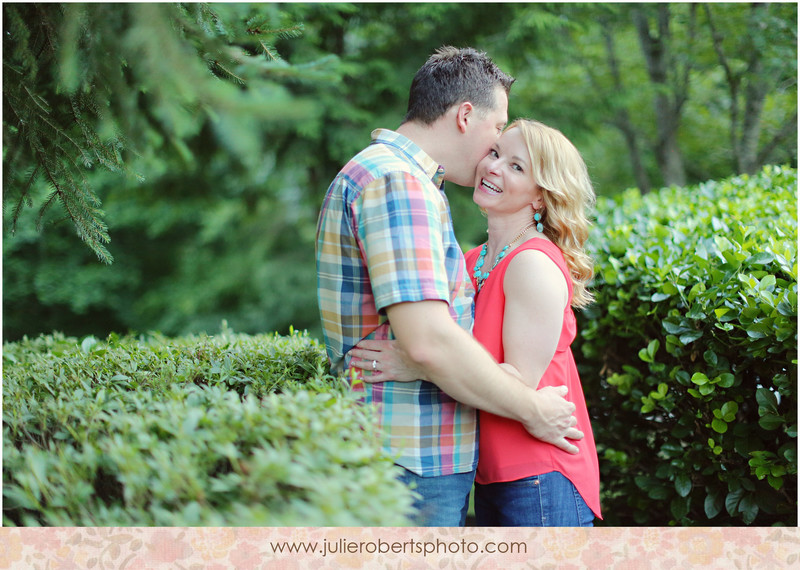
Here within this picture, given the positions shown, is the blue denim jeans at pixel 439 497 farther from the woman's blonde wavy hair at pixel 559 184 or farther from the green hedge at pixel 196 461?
the woman's blonde wavy hair at pixel 559 184

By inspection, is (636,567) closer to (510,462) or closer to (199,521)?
(510,462)

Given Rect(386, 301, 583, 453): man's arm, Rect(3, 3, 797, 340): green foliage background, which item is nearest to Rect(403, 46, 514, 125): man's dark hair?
Rect(386, 301, 583, 453): man's arm

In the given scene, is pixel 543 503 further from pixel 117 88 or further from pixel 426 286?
pixel 117 88

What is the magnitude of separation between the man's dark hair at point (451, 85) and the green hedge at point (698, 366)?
112cm

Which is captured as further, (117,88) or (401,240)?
(117,88)

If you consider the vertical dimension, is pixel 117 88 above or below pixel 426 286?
above

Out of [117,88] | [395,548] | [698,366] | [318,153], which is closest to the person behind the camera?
[395,548]

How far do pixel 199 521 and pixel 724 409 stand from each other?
192 cm

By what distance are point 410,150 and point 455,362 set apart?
2.23ft

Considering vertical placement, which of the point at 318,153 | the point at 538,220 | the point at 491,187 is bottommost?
the point at 538,220

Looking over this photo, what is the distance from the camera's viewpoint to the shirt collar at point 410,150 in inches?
74.9

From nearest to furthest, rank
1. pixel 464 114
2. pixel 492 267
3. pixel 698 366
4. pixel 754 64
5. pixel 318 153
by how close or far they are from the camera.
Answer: pixel 464 114 → pixel 492 267 → pixel 698 366 → pixel 754 64 → pixel 318 153

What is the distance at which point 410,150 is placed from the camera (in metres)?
1.91

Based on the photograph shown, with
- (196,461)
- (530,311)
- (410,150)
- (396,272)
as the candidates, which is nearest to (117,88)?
(410,150)
